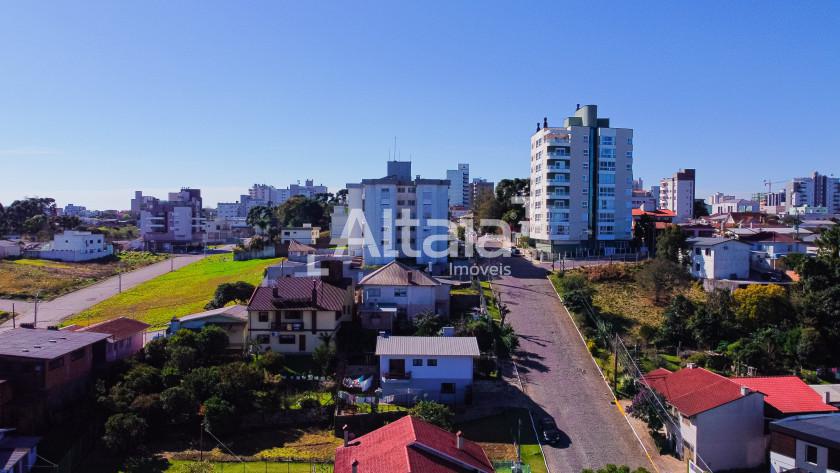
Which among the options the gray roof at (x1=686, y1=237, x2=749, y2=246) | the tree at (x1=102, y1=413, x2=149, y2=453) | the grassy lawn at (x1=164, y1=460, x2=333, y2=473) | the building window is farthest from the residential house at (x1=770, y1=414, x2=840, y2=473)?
the gray roof at (x1=686, y1=237, x2=749, y2=246)

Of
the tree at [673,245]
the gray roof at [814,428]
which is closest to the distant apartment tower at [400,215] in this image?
the tree at [673,245]

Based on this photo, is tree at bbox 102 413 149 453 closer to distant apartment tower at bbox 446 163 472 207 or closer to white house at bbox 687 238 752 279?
white house at bbox 687 238 752 279

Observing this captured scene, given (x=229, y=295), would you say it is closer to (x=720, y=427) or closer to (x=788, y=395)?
(x=720, y=427)

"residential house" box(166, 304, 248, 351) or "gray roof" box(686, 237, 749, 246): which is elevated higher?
"gray roof" box(686, 237, 749, 246)

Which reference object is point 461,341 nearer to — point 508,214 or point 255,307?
point 255,307

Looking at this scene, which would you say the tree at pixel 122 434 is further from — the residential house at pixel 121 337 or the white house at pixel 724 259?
the white house at pixel 724 259
